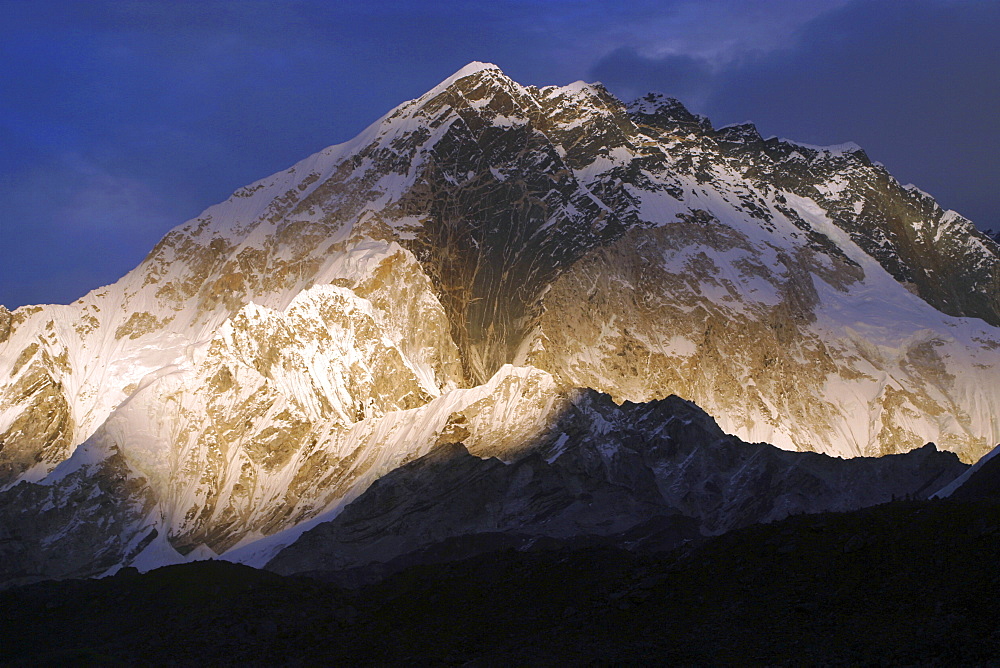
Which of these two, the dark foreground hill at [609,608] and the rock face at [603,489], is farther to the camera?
the rock face at [603,489]

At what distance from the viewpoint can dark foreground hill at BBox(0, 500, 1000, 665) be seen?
111 feet

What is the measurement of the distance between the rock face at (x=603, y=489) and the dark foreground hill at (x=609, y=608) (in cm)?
6716

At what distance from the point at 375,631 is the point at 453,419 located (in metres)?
110

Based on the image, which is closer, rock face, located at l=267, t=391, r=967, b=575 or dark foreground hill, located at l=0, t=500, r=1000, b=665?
dark foreground hill, located at l=0, t=500, r=1000, b=665

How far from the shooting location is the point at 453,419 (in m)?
152

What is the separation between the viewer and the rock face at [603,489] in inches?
4850

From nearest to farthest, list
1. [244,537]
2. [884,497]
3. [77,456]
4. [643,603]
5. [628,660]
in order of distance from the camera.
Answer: [628,660], [643,603], [884,497], [244,537], [77,456]

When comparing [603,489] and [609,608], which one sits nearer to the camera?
[609,608]

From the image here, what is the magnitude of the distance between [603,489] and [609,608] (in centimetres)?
9063

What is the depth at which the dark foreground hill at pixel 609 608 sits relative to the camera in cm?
3375

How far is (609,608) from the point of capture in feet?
131

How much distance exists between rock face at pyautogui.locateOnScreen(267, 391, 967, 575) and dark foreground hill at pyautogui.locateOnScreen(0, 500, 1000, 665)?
6716cm

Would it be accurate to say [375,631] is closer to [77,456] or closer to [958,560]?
[958,560]

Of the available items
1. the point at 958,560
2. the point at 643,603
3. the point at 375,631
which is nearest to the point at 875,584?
the point at 958,560
